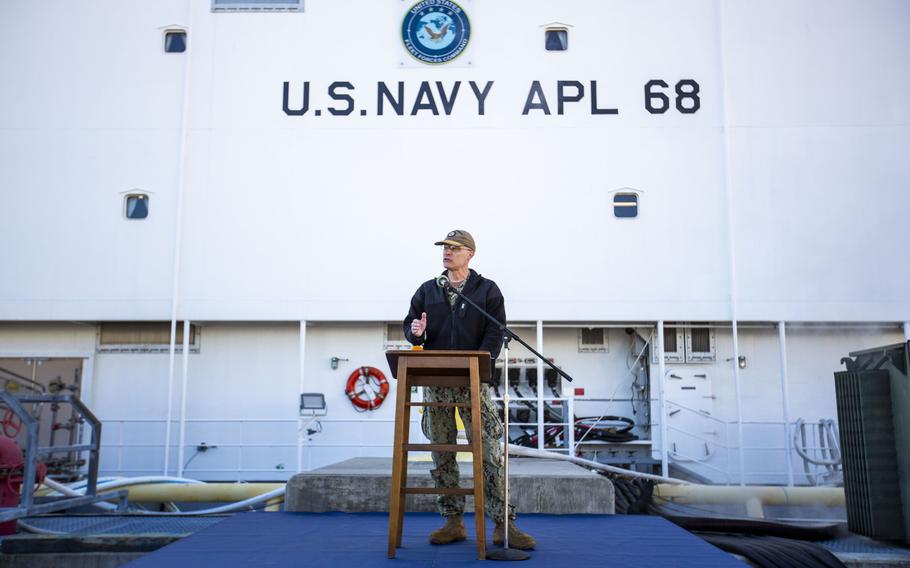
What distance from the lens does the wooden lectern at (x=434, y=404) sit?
3561 mm

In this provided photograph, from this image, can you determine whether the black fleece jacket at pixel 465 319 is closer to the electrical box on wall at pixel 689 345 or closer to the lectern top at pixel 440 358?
the lectern top at pixel 440 358

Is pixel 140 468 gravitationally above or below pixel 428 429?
below

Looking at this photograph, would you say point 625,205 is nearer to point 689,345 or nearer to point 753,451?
point 689,345

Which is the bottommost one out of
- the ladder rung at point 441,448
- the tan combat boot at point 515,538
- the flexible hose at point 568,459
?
the tan combat boot at point 515,538

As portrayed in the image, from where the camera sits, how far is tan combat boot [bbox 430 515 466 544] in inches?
155

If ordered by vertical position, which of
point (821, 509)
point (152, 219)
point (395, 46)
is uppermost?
point (395, 46)

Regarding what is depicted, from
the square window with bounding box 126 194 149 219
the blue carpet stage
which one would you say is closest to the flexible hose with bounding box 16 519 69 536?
the blue carpet stage

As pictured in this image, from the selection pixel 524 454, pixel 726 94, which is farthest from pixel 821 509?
pixel 726 94

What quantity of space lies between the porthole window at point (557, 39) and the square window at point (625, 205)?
2145 millimetres

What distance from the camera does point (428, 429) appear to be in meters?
3.98

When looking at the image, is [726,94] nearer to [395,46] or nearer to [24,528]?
[395,46]

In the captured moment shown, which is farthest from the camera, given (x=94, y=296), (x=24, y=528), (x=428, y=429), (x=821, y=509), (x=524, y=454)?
(x=94, y=296)

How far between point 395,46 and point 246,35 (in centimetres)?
202

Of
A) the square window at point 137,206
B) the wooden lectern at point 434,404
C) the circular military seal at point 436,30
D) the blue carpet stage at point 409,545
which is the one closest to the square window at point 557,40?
the circular military seal at point 436,30
